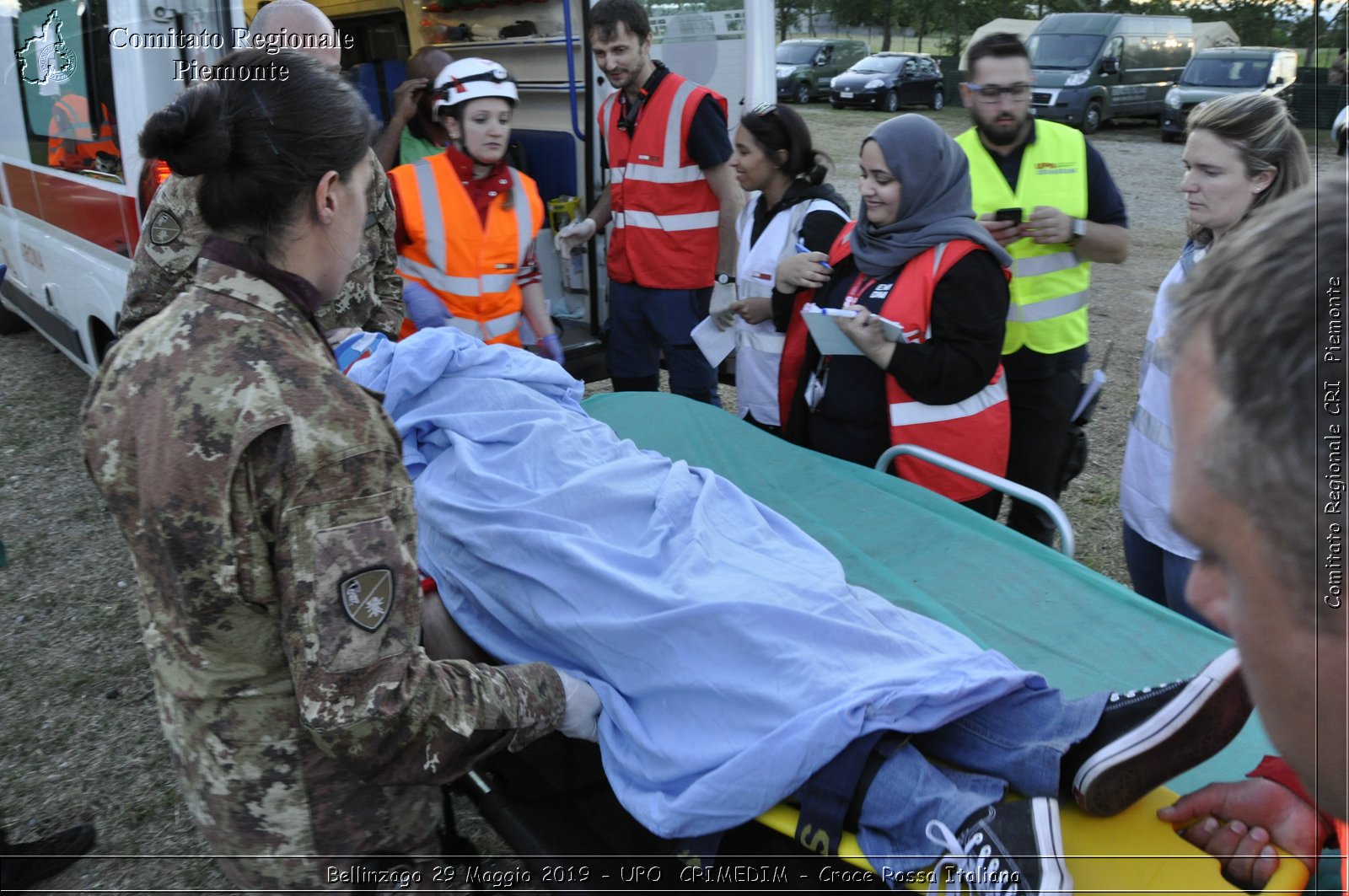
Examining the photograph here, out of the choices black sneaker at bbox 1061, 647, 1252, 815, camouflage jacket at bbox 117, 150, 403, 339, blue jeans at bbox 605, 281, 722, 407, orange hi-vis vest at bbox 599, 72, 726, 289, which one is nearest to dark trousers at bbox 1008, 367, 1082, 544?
blue jeans at bbox 605, 281, 722, 407

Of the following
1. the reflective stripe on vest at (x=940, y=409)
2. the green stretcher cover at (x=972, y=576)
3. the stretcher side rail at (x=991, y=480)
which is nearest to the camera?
the green stretcher cover at (x=972, y=576)

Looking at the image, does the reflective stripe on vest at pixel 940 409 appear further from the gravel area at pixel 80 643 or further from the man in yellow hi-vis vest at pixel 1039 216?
the gravel area at pixel 80 643

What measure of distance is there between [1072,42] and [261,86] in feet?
62.6

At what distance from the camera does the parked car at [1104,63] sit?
16891 millimetres

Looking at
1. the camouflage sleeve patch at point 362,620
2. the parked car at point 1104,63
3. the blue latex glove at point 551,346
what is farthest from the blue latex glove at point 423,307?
the parked car at point 1104,63

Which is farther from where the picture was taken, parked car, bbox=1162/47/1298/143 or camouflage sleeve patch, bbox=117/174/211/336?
parked car, bbox=1162/47/1298/143

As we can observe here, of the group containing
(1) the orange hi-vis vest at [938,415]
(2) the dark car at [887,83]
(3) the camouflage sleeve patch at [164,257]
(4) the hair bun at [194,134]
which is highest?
(2) the dark car at [887,83]

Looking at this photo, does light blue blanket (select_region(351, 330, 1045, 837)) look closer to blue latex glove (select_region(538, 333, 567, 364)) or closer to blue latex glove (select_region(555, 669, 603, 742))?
blue latex glove (select_region(555, 669, 603, 742))

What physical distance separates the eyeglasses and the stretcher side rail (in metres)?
1.23

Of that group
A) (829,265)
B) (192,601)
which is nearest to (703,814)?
(192,601)

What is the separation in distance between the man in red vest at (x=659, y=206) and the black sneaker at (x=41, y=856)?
2.60 m

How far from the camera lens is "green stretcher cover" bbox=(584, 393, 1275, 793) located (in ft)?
6.89

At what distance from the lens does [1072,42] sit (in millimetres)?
17328

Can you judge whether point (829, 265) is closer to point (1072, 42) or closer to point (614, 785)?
point (614, 785)
